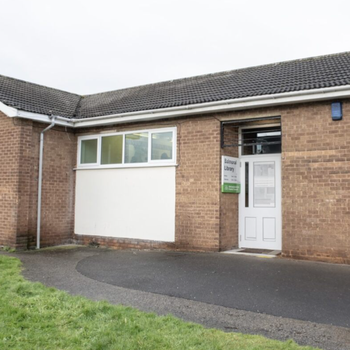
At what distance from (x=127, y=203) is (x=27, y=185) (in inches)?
98.5

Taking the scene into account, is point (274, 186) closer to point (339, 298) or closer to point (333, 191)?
point (333, 191)

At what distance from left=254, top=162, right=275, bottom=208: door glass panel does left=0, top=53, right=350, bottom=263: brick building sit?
0.08ft

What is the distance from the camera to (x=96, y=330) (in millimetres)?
3863

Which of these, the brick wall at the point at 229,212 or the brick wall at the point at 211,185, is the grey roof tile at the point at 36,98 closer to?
the brick wall at the point at 211,185

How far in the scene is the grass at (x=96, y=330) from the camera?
139 inches

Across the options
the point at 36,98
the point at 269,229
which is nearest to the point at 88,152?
the point at 36,98

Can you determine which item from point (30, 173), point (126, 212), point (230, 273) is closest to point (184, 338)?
point (230, 273)

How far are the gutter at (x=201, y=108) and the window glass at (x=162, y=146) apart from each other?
446 mm

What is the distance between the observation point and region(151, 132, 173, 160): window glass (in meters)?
9.59

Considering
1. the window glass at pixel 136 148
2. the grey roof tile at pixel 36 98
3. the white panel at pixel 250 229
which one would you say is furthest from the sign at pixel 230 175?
the grey roof tile at pixel 36 98

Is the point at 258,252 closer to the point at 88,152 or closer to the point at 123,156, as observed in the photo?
the point at 123,156

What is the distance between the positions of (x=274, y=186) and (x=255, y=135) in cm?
141

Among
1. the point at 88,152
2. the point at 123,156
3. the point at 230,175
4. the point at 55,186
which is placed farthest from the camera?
the point at 88,152

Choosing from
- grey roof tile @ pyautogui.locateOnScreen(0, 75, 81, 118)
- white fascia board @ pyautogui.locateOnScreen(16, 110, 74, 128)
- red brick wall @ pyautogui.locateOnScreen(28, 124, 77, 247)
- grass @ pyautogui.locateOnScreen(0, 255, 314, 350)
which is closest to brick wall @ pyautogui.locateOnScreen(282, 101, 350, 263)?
grass @ pyautogui.locateOnScreen(0, 255, 314, 350)
